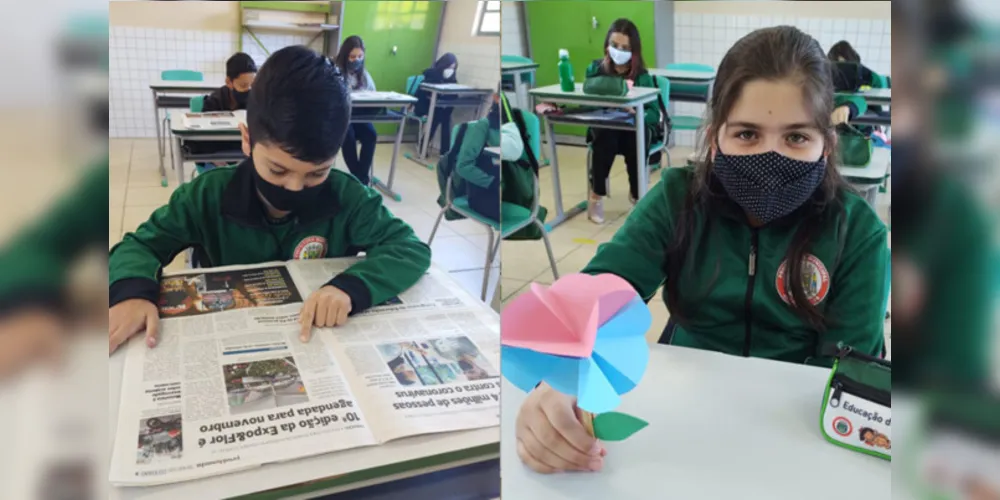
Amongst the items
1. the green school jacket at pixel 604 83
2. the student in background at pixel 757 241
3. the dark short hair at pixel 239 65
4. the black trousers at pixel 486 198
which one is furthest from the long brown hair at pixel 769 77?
the dark short hair at pixel 239 65

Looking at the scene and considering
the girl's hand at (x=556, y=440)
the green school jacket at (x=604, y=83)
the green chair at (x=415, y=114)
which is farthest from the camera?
the green school jacket at (x=604, y=83)

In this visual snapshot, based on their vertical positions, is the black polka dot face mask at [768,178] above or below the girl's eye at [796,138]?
below

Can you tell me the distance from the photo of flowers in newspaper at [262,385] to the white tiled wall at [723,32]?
0.44 meters

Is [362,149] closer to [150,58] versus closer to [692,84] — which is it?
[150,58]

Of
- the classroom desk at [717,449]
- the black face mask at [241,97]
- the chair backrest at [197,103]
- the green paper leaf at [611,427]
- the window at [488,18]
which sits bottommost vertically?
the classroom desk at [717,449]

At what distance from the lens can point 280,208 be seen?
621 mm

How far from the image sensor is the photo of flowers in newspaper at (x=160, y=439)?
1.62ft

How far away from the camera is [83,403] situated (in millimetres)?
282

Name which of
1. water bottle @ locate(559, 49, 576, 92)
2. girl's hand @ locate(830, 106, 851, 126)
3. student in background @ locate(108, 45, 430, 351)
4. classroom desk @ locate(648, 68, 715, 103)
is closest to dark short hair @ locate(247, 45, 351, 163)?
student in background @ locate(108, 45, 430, 351)

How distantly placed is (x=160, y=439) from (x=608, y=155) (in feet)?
1.71

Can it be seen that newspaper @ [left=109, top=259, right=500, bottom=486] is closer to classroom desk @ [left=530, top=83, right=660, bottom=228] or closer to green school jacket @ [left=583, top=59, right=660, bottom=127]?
classroom desk @ [left=530, top=83, right=660, bottom=228]

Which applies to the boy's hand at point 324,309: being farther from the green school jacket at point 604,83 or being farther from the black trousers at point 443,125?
the green school jacket at point 604,83

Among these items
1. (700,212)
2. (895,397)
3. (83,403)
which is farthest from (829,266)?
(83,403)

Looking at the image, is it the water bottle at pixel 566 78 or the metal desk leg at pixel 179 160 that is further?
the water bottle at pixel 566 78
